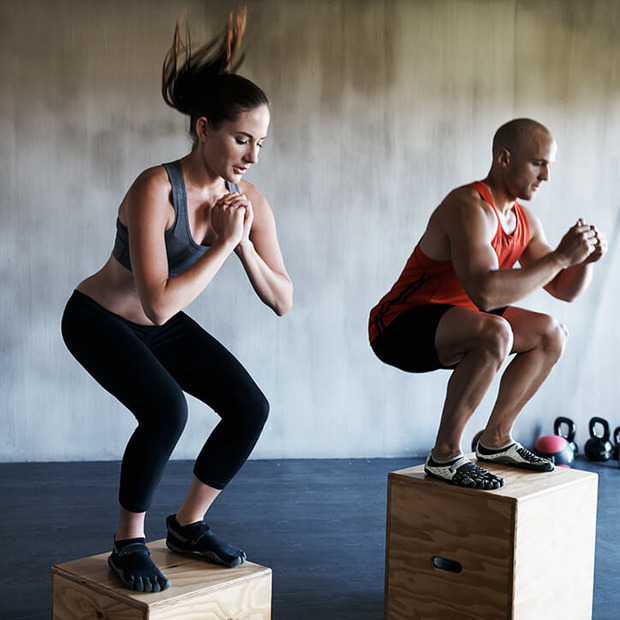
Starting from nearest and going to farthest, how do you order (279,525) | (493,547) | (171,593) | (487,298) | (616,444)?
1. (171,593)
2. (493,547)
3. (487,298)
4. (279,525)
5. (616,444)

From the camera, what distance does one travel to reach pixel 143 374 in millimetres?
1796

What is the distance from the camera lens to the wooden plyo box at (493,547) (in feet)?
6.64

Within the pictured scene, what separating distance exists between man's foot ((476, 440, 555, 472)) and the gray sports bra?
1102 mm

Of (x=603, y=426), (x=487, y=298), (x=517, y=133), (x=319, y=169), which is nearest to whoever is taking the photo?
(x=487, y=298)

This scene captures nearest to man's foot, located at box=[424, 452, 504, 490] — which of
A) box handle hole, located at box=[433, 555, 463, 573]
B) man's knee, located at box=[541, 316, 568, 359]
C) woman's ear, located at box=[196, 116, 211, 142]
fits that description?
box handle hole, located at box=[433, 555, 463, 573]

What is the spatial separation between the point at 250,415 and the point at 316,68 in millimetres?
2768

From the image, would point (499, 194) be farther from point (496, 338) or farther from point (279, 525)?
point (279, 525)

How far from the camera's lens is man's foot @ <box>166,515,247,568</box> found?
1914 millimetres

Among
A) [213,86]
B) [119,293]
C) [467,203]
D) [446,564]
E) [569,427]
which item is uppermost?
[213,86]

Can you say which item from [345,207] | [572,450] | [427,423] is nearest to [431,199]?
[345,207]

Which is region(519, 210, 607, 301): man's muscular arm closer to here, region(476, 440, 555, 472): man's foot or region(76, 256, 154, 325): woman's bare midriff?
region(476, 440, 555, 472): man's foot

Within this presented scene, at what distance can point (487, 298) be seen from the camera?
215 centimetres

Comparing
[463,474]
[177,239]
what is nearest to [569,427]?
[463,474]

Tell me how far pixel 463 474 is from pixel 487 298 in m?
0.48
